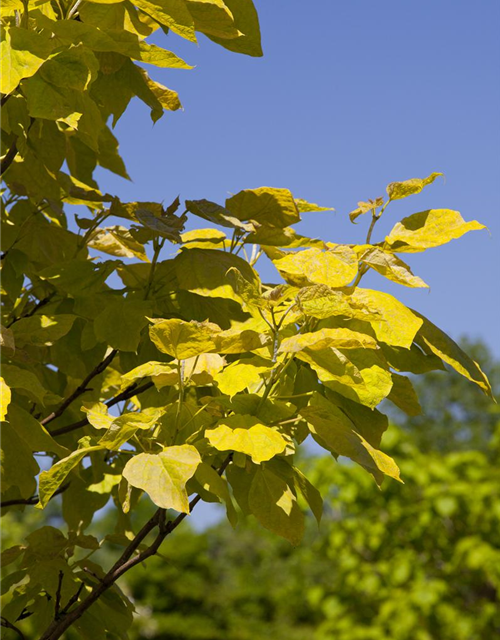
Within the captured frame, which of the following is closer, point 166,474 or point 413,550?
point 166,474

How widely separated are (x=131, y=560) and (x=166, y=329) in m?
0.53

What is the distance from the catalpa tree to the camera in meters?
1.16

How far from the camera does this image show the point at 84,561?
66.3 inches

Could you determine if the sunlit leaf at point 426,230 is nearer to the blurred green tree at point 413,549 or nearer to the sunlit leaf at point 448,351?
the sunlit leaf at point 448,351

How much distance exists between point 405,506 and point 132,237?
6191 mm

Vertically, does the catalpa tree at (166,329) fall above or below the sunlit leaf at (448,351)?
above

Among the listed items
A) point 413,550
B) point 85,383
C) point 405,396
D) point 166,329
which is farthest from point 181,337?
point 413,550

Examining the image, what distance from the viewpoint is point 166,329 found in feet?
3.85

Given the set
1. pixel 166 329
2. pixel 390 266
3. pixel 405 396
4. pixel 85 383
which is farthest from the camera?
pixel 85 383

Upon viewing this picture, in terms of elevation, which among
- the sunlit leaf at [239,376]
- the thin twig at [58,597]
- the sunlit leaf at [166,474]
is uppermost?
the sunlit leaf at [239,376]

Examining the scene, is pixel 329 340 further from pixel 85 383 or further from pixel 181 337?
pixel 85 383

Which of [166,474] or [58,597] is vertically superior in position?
[166,474]

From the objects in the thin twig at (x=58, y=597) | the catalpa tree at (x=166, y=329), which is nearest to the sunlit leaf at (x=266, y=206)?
the catalpa tree at (x=166, y=329)

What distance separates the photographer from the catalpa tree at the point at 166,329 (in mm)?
Answer: 1155
